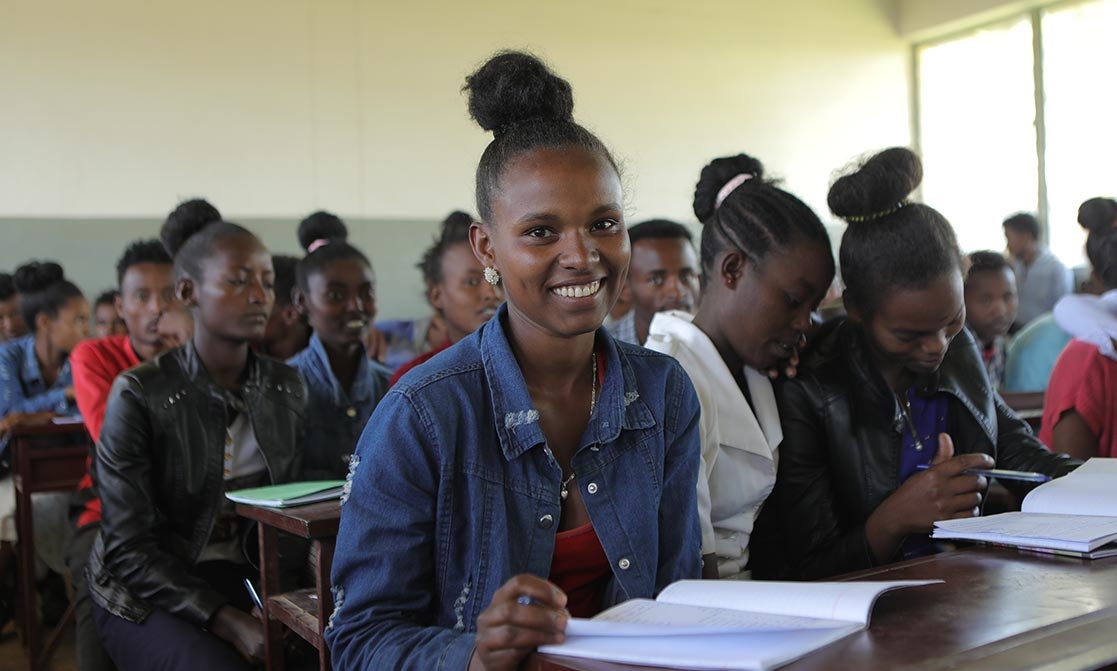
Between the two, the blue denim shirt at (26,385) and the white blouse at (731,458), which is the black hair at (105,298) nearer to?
the blue denim shirt at (26,385)

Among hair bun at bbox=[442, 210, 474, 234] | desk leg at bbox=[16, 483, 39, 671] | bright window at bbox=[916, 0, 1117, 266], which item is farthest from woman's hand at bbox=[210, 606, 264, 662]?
bright window at bbox=[916, 0, 1117, 266]

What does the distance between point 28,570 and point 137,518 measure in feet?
4.32

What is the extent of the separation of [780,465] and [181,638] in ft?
3.56

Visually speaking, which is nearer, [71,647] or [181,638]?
[181,638]

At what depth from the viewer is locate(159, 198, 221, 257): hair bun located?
7.77ft

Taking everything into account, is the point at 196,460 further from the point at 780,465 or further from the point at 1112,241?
the point at 1112,241

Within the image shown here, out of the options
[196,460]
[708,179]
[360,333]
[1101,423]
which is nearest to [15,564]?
[360,333]

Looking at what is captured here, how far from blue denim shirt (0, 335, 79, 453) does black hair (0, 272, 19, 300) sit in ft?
1.67

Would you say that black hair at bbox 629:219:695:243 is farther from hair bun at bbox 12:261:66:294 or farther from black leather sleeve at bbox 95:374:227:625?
hair bun at bbox 12:261:66:294

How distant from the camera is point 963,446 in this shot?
182 cm

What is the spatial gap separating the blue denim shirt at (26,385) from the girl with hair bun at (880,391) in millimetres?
3115

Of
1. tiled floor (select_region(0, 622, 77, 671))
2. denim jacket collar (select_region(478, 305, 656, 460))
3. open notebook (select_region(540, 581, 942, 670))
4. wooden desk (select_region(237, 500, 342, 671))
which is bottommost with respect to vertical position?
tiled floor (select_region(0, 622, 77, 671))

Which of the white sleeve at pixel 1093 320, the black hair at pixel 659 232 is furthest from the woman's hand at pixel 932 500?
the black hair at pixel 659 232

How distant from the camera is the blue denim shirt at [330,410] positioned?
2.37 metres
